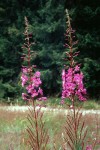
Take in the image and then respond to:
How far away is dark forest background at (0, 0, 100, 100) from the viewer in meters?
21.0

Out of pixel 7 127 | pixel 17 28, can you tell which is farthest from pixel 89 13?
pixel 7 127

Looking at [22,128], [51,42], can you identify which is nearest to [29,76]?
[22,128]

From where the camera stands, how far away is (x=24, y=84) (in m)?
3.89

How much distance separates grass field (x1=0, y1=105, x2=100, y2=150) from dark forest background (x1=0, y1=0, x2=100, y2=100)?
9.64m

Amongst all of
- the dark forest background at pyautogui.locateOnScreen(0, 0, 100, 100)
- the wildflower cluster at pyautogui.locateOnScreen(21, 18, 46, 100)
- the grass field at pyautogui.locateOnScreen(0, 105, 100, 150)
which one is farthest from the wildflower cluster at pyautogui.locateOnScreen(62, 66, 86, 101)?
the dark forest background at pyautogui.locateOnScreen(0, 0, 100, 100)

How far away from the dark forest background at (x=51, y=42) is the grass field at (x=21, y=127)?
31.6 ft

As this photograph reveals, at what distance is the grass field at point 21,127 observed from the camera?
7112 mm

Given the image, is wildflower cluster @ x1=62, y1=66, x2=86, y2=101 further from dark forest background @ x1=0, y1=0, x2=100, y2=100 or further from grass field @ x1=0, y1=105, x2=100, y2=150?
dark forest background @ x1=0, y1=0, x2=100, y2=100

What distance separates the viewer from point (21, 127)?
919 cm

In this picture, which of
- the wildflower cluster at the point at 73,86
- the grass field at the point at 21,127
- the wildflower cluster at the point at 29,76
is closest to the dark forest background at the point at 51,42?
the grass field at the point at 21,127

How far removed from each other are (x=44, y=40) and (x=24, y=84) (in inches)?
753

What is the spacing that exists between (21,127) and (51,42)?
14.0 metres

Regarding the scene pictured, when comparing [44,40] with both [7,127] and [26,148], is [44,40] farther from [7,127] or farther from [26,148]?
[26,148]

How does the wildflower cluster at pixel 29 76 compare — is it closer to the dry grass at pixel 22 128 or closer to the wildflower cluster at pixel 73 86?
the wildflower cluster at pixel 73 86
